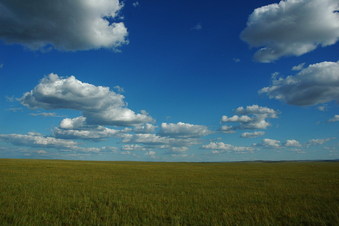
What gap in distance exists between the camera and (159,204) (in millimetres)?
14883

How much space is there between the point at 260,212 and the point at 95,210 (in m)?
9.42

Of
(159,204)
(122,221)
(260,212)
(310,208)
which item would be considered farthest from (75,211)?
(310,208)

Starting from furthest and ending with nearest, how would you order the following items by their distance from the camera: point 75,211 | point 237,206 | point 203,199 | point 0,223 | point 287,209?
point 203,199 < point 237,206 < point 287,209 < point 75,211 < point 0,223

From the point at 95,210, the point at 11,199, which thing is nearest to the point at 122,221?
the point at 95,210

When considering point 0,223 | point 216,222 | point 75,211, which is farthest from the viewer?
point 75,211

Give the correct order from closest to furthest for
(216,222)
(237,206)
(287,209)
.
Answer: (216,222) → (287,209) → (237,206)

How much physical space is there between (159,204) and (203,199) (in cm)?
375

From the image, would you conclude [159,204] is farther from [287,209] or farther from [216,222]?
[287,209]

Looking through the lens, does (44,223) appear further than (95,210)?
No

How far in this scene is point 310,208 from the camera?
46.7 feet

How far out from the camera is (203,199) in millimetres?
16906

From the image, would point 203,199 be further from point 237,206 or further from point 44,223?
point 44,223

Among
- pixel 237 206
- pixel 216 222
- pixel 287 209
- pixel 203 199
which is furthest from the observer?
pixel 203 199

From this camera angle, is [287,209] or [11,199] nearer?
[287,209]
